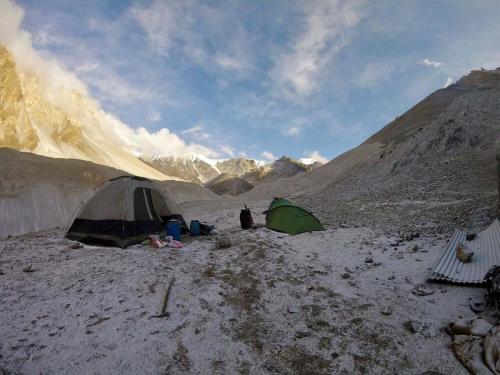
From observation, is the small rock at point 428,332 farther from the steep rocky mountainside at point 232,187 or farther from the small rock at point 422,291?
the steep rocky mountainside at point 232,187

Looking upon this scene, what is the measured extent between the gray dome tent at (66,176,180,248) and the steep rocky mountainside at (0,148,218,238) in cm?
2384

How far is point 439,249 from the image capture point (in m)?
8.59

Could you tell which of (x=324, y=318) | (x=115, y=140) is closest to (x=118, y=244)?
(x=324, y=318)

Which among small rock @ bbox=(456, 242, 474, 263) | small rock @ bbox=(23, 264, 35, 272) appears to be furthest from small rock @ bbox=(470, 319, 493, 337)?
small rock @ bbox=(23, 264, 35, 272)

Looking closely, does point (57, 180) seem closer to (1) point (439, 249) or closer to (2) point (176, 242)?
(2) point (176, 242)

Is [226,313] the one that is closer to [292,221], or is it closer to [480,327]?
[480,327]

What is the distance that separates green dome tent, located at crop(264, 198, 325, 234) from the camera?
41.4ft

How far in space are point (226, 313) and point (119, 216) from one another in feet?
19.2

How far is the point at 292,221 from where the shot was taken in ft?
41.8

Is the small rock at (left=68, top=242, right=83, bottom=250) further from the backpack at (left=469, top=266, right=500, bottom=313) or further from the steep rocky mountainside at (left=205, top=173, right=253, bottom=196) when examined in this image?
the steep rocky mountainside at (left=205, top=173, right=253, bottom=196)

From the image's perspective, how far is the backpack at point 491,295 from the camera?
4.88 meters

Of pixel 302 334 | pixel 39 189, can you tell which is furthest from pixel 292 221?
pixel 39 189

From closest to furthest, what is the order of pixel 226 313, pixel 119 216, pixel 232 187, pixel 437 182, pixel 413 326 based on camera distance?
pixel 413 326, pixel 226 313, pixel 119 216, pixel 437 182, pixel 232 187

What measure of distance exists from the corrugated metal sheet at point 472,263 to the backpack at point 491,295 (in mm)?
365
